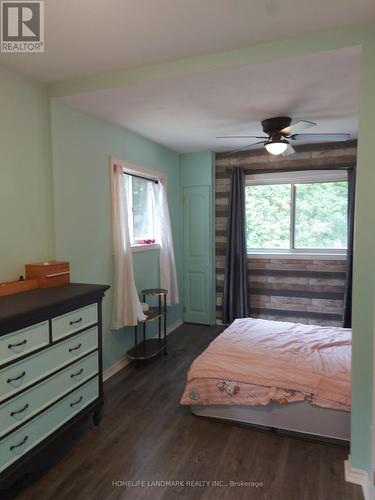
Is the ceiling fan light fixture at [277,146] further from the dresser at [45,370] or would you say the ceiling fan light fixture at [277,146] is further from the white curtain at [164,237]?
the dresser at [45,370]

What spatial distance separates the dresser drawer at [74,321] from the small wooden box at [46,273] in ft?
1.24

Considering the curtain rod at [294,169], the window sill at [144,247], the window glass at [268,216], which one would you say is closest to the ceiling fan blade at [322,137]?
the curtain rod at [294,169]

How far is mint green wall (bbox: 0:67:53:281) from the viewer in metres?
2.41

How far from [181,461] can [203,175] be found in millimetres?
3650

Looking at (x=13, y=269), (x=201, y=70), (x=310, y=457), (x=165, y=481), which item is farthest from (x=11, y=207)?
(x=310, y=457)

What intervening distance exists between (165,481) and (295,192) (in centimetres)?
375

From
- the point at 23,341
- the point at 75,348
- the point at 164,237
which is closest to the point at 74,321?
the point at 75,348

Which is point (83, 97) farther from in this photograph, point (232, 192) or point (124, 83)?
point (232, 192)

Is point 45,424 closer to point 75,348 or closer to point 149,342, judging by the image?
point 75,348

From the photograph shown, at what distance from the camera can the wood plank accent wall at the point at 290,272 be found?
4.43 meters

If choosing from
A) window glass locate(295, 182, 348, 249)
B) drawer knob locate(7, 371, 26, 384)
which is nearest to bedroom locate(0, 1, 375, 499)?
drawer knob locate(7, 371, 26, 384)

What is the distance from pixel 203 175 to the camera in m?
4.93

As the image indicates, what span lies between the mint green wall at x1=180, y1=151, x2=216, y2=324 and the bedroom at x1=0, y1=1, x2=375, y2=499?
2.34 ft

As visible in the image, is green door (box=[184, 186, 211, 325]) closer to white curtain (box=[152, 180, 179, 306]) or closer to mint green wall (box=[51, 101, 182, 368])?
white curtain (box=[152, 180, 179, 306])
